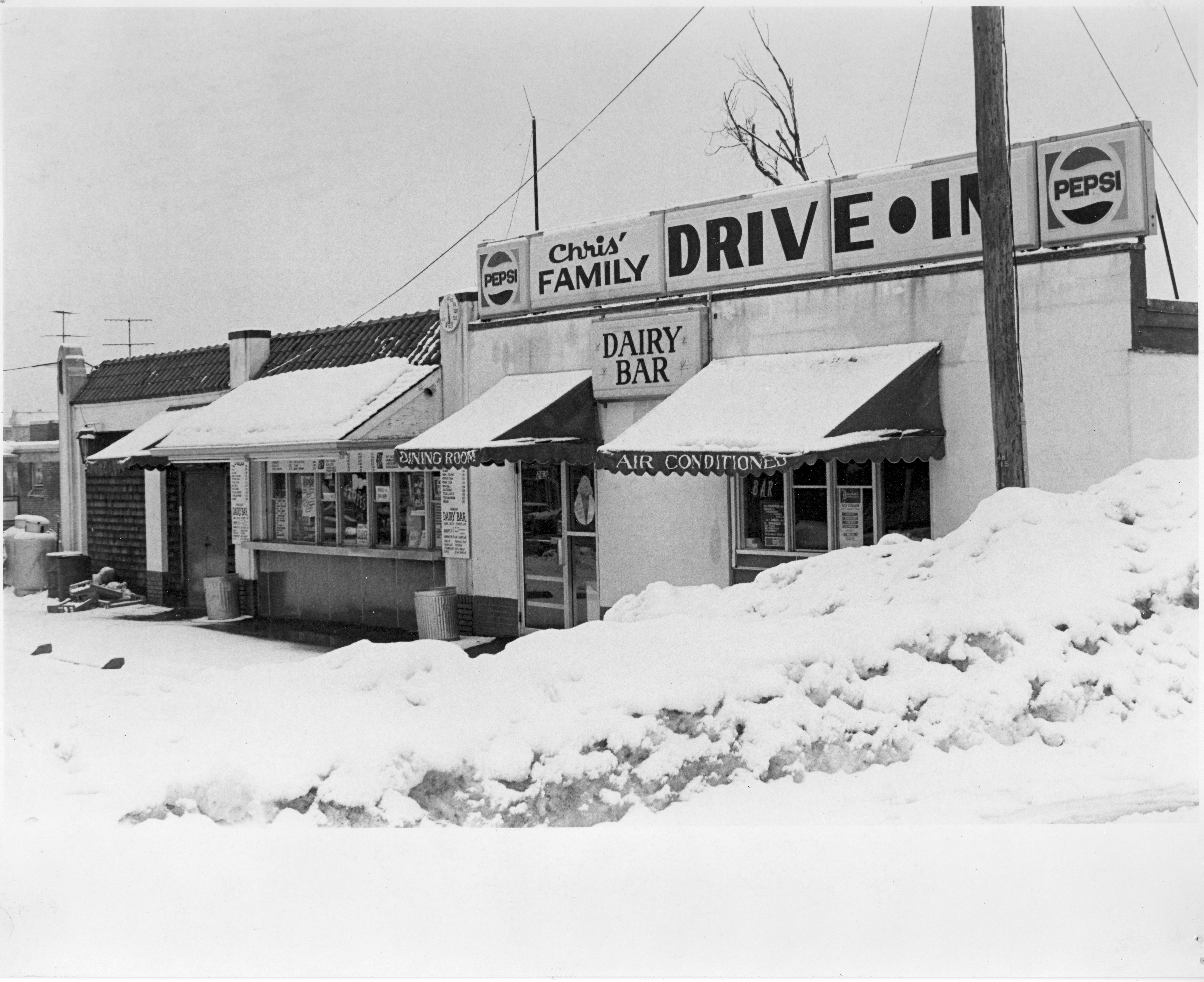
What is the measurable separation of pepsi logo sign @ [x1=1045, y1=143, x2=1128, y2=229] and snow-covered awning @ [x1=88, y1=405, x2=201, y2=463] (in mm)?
9857

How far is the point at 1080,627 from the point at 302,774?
4125 mm

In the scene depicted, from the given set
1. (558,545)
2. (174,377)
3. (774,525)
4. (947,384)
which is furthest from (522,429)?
(174,377)

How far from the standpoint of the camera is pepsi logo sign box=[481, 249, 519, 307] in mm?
12422

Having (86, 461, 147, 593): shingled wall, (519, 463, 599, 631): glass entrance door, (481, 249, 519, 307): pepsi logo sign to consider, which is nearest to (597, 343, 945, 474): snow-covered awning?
(519, 463, 599, 631): glass entrance door

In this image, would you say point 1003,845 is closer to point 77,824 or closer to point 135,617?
point 77,824

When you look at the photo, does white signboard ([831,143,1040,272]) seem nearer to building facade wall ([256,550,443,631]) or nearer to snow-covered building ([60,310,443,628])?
snow-covered building ([60,310,443,628])

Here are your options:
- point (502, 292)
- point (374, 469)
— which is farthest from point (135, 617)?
point (502, 292)

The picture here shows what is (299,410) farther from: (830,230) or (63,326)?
(830,230)

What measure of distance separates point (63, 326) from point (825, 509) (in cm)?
624

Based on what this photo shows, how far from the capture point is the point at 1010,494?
24.2 feet

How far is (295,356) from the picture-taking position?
14188 mm

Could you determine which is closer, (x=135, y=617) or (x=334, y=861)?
(x=334, y=861)

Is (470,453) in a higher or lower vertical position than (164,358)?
lower

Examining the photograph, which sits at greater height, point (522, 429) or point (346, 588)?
point (522, 429)
